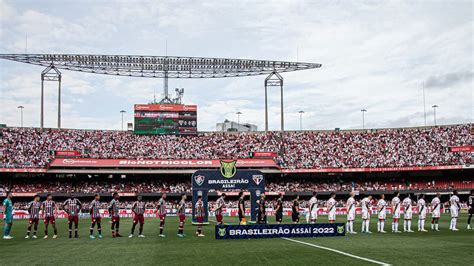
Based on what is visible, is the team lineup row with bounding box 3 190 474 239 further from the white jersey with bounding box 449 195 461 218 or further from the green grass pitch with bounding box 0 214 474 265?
the green grass pitch with bounding box 0 214 474 265

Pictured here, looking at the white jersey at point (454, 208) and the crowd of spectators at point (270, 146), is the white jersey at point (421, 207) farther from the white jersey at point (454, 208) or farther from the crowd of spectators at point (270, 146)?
the crowd of spectators at point (270, 146)

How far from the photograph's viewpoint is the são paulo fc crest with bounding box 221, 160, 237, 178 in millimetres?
35062

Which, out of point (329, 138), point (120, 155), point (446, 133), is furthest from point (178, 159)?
point (446, 133)

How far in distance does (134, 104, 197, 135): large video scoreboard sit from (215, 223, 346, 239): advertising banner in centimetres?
5409

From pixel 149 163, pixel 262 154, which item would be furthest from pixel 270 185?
pixel 149 163

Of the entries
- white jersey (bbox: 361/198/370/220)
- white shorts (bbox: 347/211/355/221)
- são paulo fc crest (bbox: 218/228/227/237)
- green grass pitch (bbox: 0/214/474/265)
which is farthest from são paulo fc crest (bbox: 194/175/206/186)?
são paulo fc crest (bbox: 218/228/227/237)

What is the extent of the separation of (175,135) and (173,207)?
17.0 m

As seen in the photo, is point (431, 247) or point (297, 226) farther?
point (297, 226)

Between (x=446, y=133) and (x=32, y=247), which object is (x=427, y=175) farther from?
(x=32, y=247)

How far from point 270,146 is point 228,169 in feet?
136

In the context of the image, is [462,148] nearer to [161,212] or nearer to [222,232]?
[161,212]

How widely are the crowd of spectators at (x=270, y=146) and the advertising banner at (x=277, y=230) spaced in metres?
47.6

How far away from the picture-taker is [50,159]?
215ft

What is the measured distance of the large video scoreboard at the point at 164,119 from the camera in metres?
74.3
